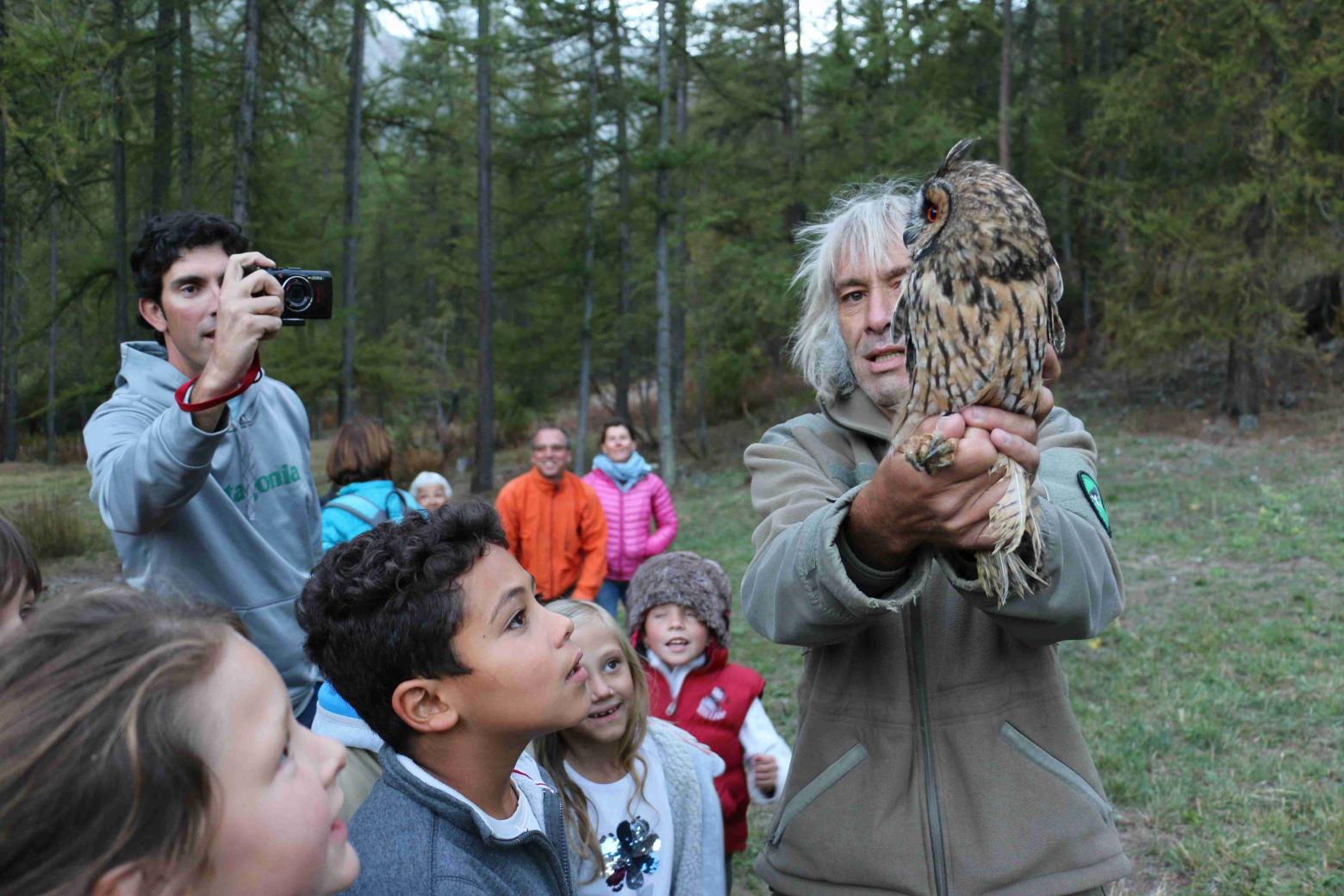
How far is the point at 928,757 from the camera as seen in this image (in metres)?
1.94

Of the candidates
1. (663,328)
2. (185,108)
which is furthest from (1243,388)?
(185,108)

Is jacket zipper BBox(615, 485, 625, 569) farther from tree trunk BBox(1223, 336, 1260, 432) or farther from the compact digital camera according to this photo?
tree trunk BBox(1223, 336, 1260, 432)

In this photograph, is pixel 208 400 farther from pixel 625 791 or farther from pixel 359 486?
pixel 359 486

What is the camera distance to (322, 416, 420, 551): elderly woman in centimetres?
467

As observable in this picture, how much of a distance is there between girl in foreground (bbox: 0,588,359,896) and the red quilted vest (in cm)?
236

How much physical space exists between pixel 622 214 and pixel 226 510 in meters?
19.5

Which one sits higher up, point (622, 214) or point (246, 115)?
point (622, 214)

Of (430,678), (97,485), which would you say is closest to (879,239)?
(430,678)

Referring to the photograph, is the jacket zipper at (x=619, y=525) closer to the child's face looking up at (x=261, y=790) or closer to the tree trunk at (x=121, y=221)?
the child's face looking up at (x=261, y=790)

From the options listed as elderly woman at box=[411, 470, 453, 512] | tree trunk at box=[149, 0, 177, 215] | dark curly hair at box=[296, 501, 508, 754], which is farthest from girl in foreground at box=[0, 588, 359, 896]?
tree trunk at box=[149, 0, 177, 215]

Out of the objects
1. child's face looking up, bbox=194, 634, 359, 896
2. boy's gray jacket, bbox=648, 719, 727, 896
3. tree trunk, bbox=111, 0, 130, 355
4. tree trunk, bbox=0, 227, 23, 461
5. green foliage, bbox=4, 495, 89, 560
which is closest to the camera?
child's face looking up, bbox=194, 634, 359, 896

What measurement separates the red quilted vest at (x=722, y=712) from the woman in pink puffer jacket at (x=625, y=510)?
3107 mm

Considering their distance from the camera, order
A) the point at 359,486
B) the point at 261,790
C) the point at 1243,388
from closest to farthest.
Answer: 1. the point at 261,790
2. the point at 359,486
3. the point at 1243,388

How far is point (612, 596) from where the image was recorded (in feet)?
23.4
